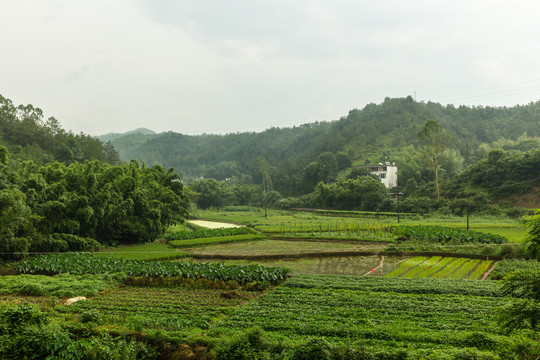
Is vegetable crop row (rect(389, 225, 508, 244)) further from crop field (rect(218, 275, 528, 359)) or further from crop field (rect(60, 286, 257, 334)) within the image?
crop field (rect(60, 286, 257, 334))

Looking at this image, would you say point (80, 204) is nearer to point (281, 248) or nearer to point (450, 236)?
point (281, 248)

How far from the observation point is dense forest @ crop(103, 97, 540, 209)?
6400 cm

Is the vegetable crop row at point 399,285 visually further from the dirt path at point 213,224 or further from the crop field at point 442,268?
the dirt path at point 213,224

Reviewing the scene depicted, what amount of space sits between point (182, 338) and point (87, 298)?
856 cm

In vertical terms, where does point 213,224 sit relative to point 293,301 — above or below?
below

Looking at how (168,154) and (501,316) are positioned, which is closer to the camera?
(501,316)

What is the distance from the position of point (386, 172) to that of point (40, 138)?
6303cm

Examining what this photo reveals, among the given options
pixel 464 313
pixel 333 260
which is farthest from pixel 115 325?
pixel 333 260

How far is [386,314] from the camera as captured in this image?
13.8 metres

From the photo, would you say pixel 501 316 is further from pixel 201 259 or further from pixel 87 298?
pixel 201 259

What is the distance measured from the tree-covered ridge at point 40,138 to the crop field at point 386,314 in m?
48.9

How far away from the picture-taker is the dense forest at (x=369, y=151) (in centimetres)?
6400

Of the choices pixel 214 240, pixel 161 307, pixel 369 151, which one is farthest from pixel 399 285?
pixel 369 151

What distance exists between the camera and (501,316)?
25.0ft
